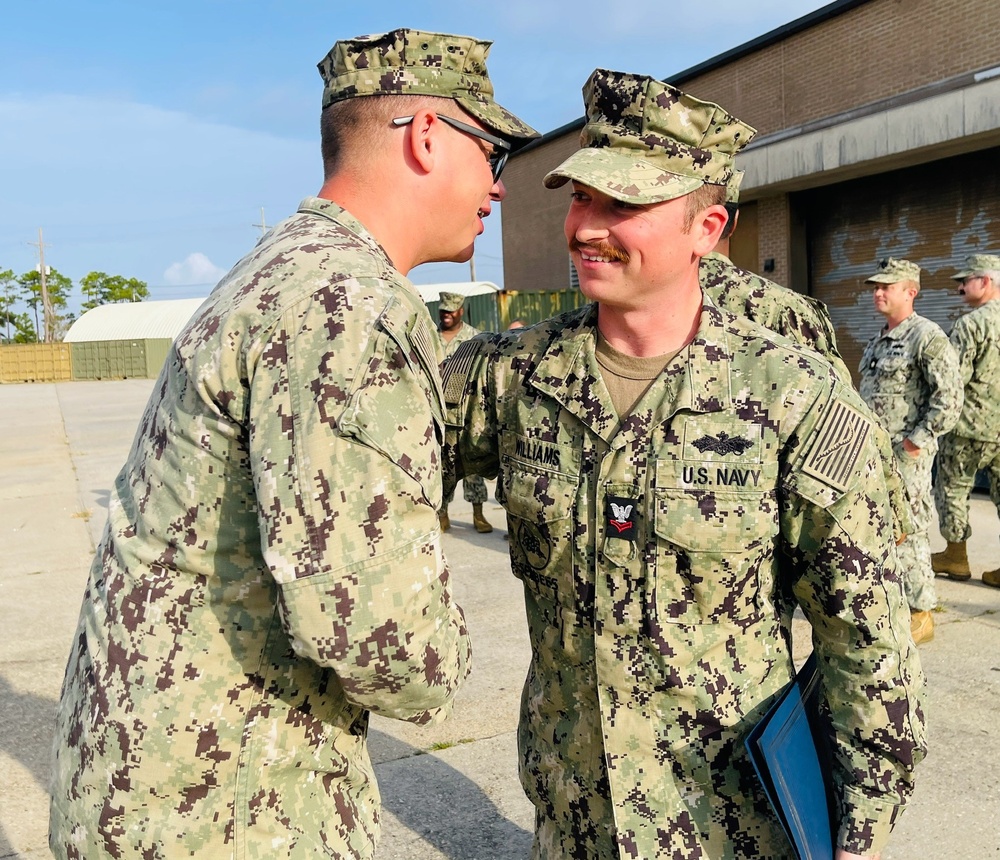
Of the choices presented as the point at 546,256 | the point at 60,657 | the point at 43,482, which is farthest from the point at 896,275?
the point at 546,256

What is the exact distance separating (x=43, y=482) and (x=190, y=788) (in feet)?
Result: 37.2

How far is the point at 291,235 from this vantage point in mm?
1387

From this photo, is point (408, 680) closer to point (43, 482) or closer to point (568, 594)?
point (568, 594)

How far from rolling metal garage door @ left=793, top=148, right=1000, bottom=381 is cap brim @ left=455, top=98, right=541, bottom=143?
9.78 m

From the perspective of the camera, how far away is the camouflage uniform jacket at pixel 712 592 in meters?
1.61

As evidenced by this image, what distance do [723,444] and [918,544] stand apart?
3.84 metres

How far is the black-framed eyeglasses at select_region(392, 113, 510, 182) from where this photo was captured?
1480mm

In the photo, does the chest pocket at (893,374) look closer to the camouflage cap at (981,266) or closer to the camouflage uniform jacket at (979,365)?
the camouflage uniform jacket at (979,365)

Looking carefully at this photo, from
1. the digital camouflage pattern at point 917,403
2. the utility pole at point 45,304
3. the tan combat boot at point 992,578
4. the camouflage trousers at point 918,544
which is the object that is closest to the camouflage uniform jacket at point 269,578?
the camouflage trousers at point 918,544

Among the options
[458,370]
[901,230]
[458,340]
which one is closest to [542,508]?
[458,370]

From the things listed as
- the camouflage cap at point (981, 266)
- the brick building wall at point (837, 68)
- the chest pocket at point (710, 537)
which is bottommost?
the chest pocket at point (710, 537)

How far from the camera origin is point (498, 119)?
155 cm

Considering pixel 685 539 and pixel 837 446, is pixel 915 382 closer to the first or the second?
pixel 837 446

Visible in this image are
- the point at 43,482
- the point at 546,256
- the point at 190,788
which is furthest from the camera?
the point at 546,256
